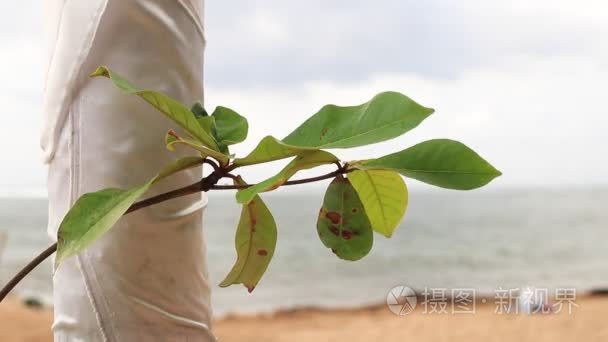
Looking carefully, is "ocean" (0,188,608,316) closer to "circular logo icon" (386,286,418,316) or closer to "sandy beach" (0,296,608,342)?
"sandy beach" (0,296,608,342)

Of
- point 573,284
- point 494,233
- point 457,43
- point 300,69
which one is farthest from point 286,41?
point 573,284

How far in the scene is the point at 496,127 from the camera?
6.64m

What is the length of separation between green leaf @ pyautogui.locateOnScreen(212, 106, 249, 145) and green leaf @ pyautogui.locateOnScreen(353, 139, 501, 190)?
2.5 inches

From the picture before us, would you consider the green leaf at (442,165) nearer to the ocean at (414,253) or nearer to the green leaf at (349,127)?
the green leaf at (349,127)

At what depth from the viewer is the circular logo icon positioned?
1545mm

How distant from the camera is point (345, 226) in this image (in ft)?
1.01

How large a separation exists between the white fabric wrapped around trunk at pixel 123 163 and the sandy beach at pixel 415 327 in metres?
1.90

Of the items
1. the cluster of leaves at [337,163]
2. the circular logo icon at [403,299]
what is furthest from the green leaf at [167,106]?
the circular logo icon at [403,299]

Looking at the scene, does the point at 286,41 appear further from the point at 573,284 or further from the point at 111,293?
the point at 111,293

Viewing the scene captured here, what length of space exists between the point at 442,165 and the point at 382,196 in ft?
0.17

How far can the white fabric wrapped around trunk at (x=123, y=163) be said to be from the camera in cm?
40

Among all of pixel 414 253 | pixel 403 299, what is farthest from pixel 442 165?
pixel 414 253

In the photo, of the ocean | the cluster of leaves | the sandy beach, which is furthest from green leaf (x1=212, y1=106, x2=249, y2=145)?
the ocean

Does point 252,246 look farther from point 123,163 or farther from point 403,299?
point 403,299
